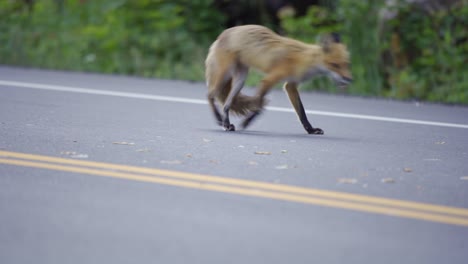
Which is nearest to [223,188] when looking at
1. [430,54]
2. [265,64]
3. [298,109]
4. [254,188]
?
[254,188]

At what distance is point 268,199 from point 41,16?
→ 45.3 ft

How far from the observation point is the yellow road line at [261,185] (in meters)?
6.31

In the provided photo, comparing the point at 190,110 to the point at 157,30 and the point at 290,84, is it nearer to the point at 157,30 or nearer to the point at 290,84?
the point at 290,84

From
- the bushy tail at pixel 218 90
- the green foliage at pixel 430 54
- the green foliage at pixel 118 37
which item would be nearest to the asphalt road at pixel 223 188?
the bushy tail at pixel 218 90

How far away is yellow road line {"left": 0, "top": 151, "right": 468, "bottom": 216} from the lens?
20.7ft

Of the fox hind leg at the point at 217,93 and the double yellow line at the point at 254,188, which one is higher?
the double yellow line at the point at 254,188

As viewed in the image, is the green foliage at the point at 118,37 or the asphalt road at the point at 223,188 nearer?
the asphalt road at the point at 223,188

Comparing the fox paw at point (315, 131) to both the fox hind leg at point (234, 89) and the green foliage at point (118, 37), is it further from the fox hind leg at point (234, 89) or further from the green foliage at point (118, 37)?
the green foliage at point (118, 37)

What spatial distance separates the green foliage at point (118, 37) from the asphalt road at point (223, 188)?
19.0 feet

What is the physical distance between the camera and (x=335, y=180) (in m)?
7.12

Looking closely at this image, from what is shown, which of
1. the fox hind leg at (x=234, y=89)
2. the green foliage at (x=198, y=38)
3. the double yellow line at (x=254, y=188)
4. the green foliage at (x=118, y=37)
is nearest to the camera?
the double yellow line at (x=254, y=188)

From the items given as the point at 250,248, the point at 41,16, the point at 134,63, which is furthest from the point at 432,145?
the point at 41,16

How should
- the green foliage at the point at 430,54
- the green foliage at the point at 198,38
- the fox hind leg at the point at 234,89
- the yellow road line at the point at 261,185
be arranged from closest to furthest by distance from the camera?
the yellow road line at the point at 261,185
the fox hind leg at the point at 234,89
the green foliage at the point at 430,54
the green foliage at the point at 198,38

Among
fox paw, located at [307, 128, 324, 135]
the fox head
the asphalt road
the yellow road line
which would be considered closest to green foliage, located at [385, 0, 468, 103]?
the asphalt road
